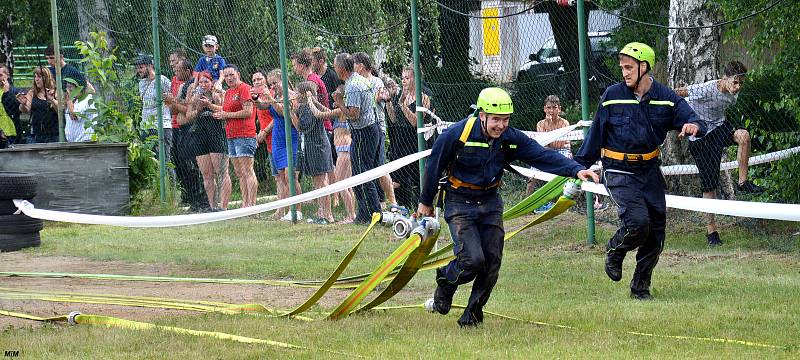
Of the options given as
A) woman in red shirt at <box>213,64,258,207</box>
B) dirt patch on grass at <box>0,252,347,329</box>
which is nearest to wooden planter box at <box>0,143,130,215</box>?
woman in red shirt at <box>213,64,258,207</box>

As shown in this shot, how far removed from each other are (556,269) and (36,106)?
1224 centimetres

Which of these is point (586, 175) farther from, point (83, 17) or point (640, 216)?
point (83, 17)

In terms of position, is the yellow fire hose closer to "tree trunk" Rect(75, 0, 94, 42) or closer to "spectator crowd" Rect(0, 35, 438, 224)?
"spectator crowd" Rect(0, 35, 438, 224)

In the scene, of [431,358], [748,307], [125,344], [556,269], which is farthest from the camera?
[556,269]

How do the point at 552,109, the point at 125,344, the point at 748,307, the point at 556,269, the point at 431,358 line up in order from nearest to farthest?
the point at 431,358
the point at 125,344
the point at 748,307
the point at 556,269
the point at 552,109

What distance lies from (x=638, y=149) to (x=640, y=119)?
24cm

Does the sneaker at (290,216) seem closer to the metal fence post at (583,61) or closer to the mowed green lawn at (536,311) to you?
the mowed green lawn at (536,311)

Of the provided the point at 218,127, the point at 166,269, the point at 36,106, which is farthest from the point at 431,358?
the point at 36,106

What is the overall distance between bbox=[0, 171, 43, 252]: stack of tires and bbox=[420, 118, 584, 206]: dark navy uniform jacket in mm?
7321

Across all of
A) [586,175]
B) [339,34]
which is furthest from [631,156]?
[339,34]

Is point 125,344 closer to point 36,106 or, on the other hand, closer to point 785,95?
point 785,95

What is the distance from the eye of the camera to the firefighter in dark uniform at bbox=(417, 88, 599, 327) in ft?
27.2

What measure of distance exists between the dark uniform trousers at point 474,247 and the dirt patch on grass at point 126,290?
1638mm

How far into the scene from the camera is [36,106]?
20.6 metres
